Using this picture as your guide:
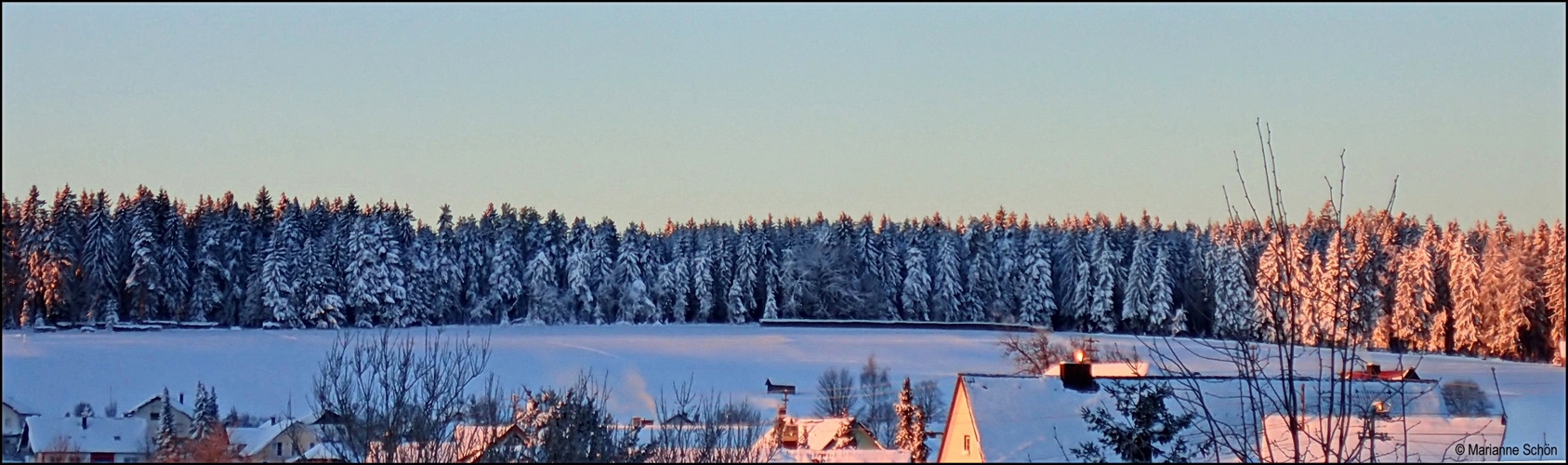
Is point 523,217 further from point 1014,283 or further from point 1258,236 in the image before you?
point 1258,236

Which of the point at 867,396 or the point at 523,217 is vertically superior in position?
the point at 523,217

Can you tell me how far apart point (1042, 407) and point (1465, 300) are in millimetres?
39443

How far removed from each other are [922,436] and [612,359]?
35.2 metres

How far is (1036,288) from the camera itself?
284 feet

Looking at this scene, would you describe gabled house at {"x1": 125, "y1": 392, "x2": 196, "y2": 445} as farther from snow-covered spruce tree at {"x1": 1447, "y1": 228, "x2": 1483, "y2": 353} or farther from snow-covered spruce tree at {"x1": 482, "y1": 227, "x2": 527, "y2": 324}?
snow-covered spruce tree at {"x1": 482, "y1": 227, "x2": 527, "y2": 324}

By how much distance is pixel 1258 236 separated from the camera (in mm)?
6992

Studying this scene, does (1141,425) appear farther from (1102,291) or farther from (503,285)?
(1102,291)

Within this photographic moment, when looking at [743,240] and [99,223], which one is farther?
[743,240]

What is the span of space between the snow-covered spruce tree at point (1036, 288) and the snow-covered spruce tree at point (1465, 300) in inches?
1291

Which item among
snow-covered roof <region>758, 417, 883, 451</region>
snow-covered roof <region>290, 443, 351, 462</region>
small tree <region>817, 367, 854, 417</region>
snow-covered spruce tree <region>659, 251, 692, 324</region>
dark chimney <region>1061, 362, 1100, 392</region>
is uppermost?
snow-covered spruce tree <region>659, 251, 692, 324</region>

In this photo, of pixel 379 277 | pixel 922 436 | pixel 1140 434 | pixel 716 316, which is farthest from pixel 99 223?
pixel 1140 434

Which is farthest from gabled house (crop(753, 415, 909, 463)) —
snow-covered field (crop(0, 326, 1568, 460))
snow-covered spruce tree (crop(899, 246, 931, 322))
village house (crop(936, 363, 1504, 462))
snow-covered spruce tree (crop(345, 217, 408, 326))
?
snow-covered spruce tree (crop(899, 246, 931, 322))

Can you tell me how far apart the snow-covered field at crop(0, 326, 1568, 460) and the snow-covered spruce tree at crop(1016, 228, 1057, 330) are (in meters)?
11.4

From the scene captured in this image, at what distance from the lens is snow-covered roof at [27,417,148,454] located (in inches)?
872
